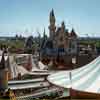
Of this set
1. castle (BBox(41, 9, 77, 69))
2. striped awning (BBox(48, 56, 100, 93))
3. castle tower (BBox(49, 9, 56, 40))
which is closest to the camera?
striped awning (BBox(48, 56, 100, 93))

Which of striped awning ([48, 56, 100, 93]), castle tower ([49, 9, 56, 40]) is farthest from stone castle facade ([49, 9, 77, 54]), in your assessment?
striped awning ([48, 56, 100, 93])

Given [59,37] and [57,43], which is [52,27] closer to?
[59,37]

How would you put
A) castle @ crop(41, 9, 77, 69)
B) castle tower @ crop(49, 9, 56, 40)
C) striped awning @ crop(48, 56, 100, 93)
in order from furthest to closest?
1. castle tower @ crop(49, 9, 56, 40)
2. castle @ crop(41, 9, 77, 69)
3. striped awning @ crop(48, 56, 100, 93)

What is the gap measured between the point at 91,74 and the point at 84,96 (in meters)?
0.89

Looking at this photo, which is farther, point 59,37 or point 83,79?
point 59,37

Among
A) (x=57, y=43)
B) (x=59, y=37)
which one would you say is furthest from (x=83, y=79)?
(x=57, y=43)

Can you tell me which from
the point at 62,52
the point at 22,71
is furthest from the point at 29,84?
the point at 62,52

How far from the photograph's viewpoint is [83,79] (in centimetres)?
756

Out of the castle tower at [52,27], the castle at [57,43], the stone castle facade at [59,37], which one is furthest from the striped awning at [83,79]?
the castle tower at [52,27]

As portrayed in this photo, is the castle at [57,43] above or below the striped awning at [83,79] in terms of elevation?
above

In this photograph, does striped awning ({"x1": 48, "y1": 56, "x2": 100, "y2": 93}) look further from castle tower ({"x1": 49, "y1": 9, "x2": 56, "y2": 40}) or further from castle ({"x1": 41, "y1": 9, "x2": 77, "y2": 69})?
castle tower ({"x1": 49, "y1": 9, "x2": 56, "y2": 40})

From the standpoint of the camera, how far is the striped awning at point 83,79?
270 inches

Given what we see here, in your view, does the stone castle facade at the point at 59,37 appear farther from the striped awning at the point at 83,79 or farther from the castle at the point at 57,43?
the striped awning at the point at 83,79

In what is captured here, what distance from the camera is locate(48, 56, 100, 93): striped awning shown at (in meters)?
6.87
